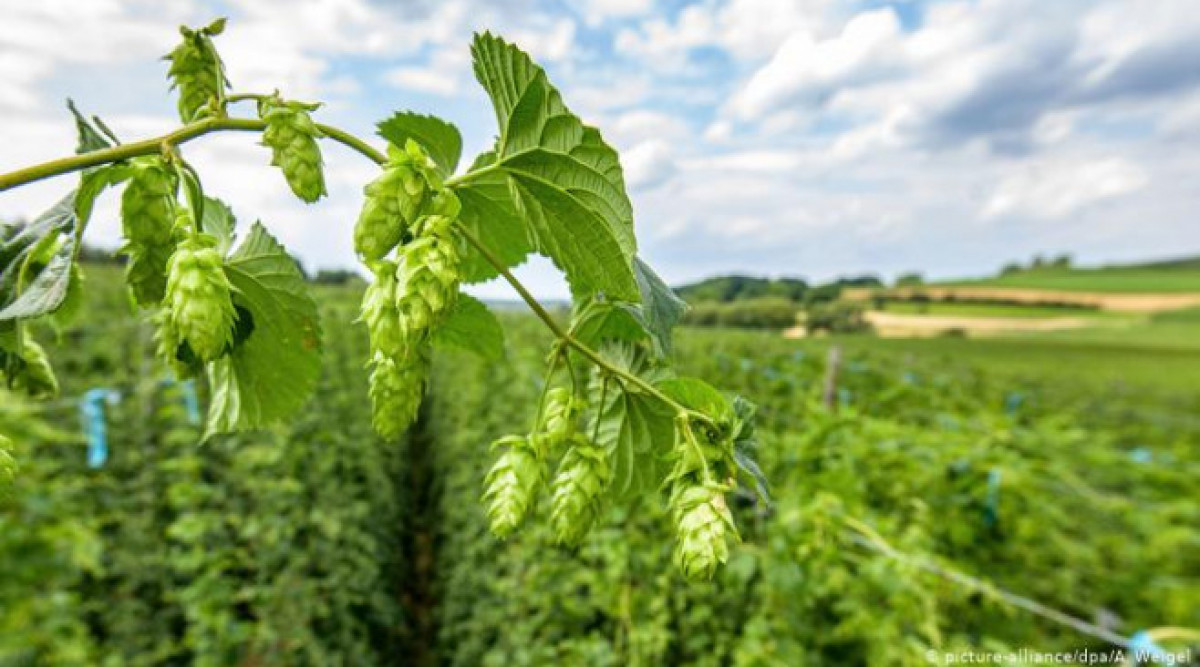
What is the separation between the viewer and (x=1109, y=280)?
59.8 ft

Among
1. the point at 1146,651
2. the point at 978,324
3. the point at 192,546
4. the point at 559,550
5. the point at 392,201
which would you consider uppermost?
the point at 392,201

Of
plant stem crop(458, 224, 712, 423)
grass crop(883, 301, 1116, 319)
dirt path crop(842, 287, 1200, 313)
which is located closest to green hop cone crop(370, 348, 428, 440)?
plant stem crop(458, 224, 712, 423)

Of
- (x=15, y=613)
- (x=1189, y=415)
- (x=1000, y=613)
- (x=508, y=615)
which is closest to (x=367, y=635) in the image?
(x=508, y=615)

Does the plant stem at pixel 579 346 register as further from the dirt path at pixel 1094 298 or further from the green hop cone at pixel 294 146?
the dirt path at pixel 1094 298

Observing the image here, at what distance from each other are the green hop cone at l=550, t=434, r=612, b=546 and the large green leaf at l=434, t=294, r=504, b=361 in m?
0.17

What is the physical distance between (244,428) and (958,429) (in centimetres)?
626

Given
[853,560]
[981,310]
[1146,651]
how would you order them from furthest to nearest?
[981,310] → [853,560] → [1146,651]

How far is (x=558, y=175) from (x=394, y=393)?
0.80 ft

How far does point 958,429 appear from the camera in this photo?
614 cm

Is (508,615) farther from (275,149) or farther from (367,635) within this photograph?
(275,149)

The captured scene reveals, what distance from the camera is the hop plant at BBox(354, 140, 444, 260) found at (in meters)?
0.57

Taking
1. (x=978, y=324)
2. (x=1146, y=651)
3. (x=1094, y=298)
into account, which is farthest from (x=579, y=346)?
(x=1094, y=298)

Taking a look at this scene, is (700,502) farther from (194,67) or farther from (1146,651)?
(1146,651)

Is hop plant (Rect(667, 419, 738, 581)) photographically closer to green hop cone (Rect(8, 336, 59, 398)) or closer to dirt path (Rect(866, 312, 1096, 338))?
green hop cone (Rect(8, 336, 59, 398))
